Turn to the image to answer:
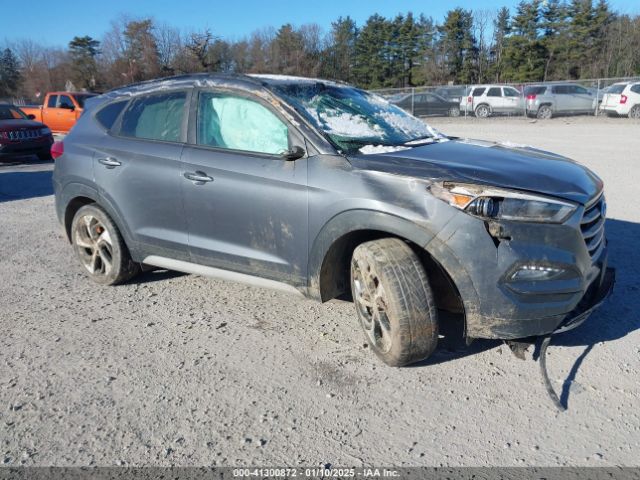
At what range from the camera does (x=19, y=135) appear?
516 inches

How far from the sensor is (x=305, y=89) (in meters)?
3.92

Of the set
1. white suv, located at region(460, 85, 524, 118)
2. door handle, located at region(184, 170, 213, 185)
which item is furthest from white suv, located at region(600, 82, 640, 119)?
door handle, located at region(184, 170, 213, 185)

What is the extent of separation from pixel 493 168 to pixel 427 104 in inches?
1166

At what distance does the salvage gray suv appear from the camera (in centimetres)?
284

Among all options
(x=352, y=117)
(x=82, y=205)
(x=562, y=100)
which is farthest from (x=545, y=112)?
(x=82, y=205)

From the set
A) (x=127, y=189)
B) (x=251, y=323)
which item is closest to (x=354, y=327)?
(x=251, y=323)

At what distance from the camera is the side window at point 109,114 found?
4.53 meters

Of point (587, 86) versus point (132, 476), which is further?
point (587, 86)

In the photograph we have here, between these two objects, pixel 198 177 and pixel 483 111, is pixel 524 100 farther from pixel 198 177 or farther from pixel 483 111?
pixel 198 177

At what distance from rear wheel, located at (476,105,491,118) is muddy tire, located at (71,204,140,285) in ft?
89.2

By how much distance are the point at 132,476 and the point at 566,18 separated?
65497 mm

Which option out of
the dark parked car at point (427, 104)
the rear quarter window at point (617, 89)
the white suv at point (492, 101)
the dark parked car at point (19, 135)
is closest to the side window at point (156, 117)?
the dark parked car at point (19, 135)

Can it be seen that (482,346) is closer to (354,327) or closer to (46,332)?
(354,327)

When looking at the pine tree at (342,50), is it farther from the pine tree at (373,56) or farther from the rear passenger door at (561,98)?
the rear passenger door at (561,98)
